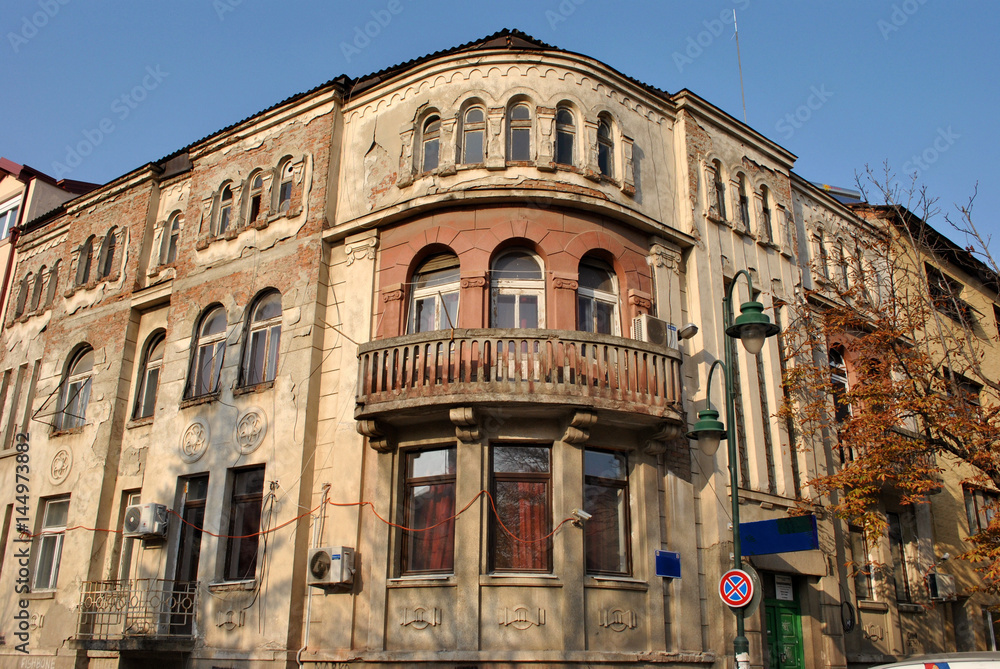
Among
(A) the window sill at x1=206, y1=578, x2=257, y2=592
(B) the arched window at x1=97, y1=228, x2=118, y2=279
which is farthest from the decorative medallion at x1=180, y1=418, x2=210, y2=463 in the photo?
(B) the arched window at x1=97, y1=228, x2=118, y2=279

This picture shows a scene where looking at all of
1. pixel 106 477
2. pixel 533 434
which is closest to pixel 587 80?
pixel 533 434

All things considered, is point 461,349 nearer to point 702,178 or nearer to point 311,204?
point 311,204

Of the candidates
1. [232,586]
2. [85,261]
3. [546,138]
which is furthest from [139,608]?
[546,138]

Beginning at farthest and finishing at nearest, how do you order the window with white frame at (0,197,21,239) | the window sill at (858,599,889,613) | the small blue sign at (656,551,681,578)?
1. the window with white frame at (0,197,21,239)
2. the window sill at (858,599,889,613)
3. the small blue sign at (656,551,681,578)

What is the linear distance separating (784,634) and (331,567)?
8.72 m

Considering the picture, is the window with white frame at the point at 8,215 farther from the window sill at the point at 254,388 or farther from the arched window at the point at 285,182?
the window sill at the point at 254,388

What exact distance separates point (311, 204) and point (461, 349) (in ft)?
19.3

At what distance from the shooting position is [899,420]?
16.5 m

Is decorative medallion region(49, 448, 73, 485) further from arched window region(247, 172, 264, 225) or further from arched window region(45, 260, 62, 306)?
arched window region(247, 172, 264, 225)

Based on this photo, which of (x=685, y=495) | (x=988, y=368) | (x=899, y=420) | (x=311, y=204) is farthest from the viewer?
(x=988, y=368)

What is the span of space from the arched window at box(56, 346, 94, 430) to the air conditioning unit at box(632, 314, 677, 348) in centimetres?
1375

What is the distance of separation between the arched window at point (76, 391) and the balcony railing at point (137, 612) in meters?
4.71

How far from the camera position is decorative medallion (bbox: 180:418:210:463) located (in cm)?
1741

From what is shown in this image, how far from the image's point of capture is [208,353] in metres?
18.6
